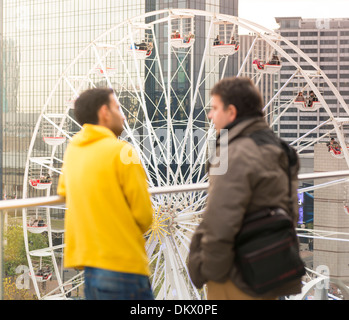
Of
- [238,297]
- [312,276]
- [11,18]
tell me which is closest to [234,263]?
[238,297]

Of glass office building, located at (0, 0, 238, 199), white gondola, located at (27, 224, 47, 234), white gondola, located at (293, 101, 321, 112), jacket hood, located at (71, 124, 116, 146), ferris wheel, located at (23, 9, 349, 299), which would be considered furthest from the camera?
glass office building, located at (0, 0, 238, 199)

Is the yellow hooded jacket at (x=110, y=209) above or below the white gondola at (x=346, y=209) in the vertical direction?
→ above

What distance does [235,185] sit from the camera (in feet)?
8.77

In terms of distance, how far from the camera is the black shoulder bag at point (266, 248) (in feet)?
9.02

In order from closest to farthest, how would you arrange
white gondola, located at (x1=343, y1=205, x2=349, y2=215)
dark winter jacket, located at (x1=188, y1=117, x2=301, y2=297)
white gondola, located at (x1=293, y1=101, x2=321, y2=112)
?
dark winter jacket, located at (x1=188, y1=117, x2=301, y2=297)
white gondola, located at (x1=343, y1=205, x2=349, y2=215)
white gondola, located at (x1=293, y1=101, x2=321, y2=112)

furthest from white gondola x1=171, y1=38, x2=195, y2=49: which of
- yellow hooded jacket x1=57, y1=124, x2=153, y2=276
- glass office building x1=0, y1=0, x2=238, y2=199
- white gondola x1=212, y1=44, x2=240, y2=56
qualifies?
glass office building x1=0, y1=0, x2=238, y2=199

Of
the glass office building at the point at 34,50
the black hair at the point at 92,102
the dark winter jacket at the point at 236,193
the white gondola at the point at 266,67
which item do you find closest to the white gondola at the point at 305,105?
the white gondola at the point at 266,67

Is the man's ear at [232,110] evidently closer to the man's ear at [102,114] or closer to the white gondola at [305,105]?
the man's ear at [102,114]

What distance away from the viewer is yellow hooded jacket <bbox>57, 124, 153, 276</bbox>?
112 inches

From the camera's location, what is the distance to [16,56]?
70250 mm

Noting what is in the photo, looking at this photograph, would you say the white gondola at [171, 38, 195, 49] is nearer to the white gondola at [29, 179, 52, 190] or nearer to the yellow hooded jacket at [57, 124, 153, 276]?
the white gondola at [29, 179, 52, 190]

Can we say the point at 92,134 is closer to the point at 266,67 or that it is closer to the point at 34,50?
the point at 266,67

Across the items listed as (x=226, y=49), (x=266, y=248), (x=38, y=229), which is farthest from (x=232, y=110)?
(x=226, y=49)
